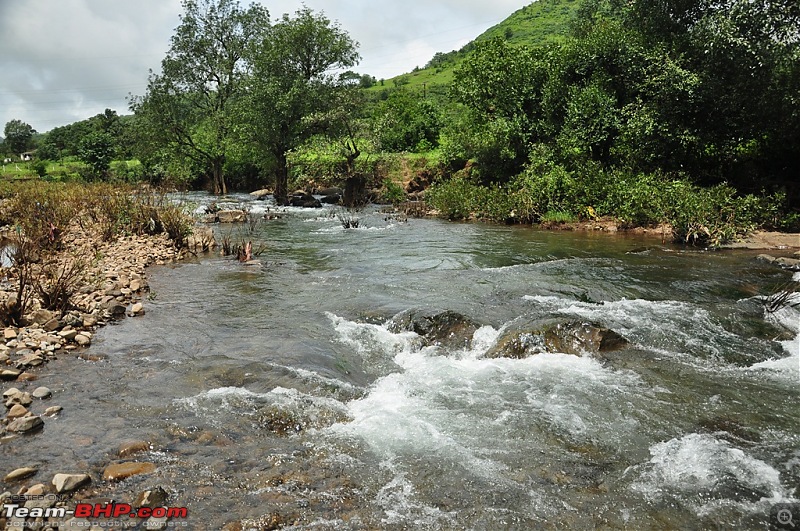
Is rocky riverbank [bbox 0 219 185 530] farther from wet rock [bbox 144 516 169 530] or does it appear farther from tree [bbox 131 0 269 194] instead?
tree [bbox 131 0 269 194]

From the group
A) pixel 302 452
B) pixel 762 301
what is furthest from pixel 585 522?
pixel 762 301

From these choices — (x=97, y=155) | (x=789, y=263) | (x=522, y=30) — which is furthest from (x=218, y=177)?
(x=522, y=30)

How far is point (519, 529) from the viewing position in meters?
3.91

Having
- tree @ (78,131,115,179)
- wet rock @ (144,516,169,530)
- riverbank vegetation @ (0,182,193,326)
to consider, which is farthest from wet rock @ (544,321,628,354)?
tree @ (78,131,115,179)

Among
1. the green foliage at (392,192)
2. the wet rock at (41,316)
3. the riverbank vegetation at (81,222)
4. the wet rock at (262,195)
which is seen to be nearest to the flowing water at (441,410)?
the wet rock at (41,316)

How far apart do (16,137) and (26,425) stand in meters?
92.5

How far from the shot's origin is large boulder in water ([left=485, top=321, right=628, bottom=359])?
7.49 m

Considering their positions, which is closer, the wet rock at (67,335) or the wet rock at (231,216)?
the wet rock at (67,335)

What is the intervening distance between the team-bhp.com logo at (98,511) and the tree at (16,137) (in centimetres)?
9170

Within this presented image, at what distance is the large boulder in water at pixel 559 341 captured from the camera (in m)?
7.49

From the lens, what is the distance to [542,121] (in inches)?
938

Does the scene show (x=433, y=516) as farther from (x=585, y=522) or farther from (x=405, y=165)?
(x=405, y=165)

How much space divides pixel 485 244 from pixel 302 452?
1248 cm

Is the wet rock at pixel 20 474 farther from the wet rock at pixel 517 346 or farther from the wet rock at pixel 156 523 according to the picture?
the wet rock at pixel 517 346
